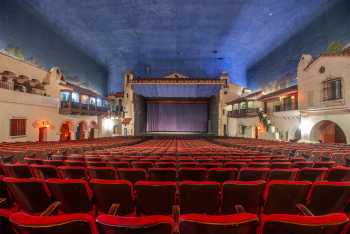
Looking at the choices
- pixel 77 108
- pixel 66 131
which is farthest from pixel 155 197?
pixel 66 131

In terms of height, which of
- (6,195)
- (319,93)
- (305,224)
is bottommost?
(6,195)

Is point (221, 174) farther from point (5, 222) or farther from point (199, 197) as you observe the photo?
point (5, 222)

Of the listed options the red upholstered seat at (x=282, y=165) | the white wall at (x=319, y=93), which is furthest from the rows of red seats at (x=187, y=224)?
the white wall at (x=319, y=93)

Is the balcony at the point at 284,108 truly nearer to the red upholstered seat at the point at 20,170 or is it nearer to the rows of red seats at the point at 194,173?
the rows of red seats at the point at 194,173

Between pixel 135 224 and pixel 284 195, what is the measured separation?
71.9 inches

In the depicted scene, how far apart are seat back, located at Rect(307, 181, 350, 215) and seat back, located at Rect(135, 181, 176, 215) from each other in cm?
155

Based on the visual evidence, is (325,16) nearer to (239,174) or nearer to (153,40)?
(153,40)

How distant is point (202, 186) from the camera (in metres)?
2.44

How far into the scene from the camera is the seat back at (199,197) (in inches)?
96.3

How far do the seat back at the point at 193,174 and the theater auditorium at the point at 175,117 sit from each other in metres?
0.02

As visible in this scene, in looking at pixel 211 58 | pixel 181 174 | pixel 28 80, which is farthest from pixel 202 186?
pixel 211 58

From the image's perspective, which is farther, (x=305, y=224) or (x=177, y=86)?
(x=177, y=86)

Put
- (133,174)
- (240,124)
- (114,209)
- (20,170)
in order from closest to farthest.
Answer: (114,209)
(133,174)
(20,170)
(240,124)

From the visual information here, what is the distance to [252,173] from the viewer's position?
3.41 meters
